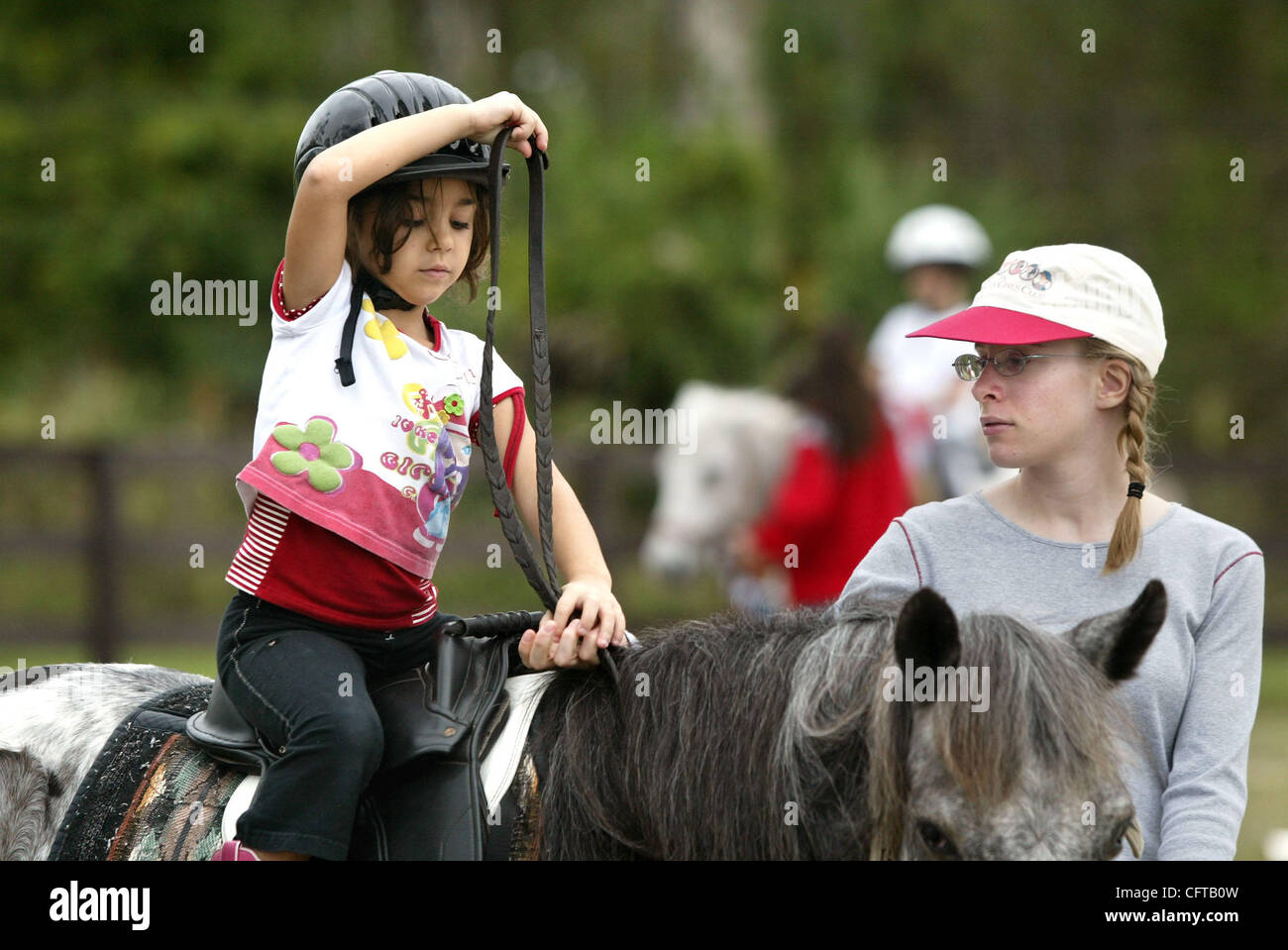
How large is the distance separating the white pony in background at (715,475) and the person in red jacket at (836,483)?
1422mm

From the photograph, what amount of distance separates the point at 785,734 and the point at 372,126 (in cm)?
127

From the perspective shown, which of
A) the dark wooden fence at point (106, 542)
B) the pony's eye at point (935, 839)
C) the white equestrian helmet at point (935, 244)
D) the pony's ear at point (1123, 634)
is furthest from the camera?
the dark wooden fence at point (106, 542)

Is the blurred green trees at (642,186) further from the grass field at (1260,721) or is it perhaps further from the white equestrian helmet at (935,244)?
the white equestrian helmet at (935,244)

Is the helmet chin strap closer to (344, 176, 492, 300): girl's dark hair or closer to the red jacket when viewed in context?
(344, 176, 492, 300): girl's dark hair

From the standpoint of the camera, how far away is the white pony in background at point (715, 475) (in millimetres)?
8414

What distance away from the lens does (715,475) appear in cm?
857

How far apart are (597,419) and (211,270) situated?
468 centimetres

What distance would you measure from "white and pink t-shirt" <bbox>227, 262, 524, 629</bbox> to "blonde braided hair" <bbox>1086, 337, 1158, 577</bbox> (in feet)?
3.89

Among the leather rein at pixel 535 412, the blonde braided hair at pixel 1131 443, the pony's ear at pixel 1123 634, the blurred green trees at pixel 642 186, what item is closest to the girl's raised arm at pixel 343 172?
the leather rein at pixel 535 412

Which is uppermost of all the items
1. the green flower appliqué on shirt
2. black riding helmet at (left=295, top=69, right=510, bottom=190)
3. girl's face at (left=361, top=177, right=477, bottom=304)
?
black riding helmet at (left=295, top=69, right=510, bottom=190)

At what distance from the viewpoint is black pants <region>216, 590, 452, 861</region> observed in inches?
91.7

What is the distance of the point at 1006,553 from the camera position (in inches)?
103

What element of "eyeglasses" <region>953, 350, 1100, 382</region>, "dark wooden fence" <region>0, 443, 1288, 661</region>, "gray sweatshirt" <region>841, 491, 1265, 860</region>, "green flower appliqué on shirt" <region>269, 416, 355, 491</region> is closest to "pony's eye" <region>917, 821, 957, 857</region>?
"gray sweatshirt" <region>841, 491, 1265, 860</region>

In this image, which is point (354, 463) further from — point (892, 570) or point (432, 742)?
point (892, 570)
